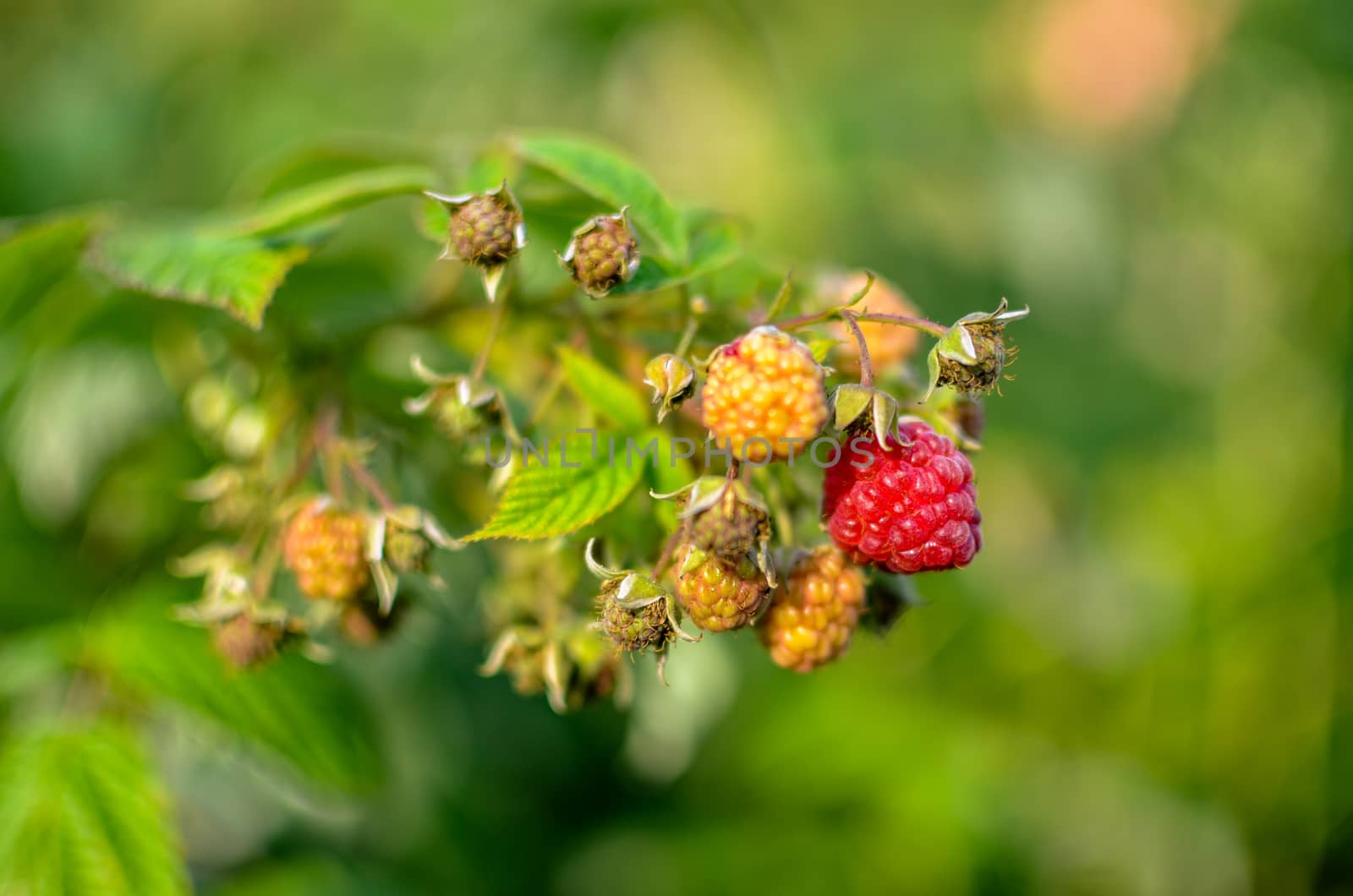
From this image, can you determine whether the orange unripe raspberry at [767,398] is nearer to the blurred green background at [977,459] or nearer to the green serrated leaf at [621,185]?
the green serrated leaf at [621,185]

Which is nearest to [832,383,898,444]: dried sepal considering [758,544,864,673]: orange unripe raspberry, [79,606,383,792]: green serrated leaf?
[758,544,864,673]: orange unripe raspberry

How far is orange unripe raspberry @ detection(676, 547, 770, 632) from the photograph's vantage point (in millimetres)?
1392

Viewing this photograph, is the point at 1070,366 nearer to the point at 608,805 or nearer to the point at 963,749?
the point at 963,749

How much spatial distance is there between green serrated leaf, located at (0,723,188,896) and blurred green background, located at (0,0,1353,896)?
11.2 inches

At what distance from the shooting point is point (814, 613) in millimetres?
1529

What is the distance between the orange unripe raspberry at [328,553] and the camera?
1669 mm

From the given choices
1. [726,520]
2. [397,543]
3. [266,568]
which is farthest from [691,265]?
[266,568]

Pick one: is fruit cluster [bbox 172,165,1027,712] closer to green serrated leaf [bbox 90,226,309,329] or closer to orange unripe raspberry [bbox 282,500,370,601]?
orange unripe raspberry [bbox 282,500,370,601]

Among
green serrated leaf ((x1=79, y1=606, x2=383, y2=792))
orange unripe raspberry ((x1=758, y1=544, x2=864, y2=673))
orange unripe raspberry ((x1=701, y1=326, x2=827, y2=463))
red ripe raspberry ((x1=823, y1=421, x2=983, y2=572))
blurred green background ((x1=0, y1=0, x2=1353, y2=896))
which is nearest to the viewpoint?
orange unripe raspberry ((x1=701, y1=326, x2=827, y2=463))

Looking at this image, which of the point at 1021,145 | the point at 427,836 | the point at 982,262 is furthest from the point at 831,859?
the point at 1021,145

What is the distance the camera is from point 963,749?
3.38m

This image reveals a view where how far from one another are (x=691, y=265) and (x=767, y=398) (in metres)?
0.34

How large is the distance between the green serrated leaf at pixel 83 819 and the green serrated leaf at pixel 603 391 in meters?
1.19

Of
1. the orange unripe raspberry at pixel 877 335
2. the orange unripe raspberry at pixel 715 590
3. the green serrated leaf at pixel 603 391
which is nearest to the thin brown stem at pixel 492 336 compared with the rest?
the green serrated leaf at pixel 603 391
